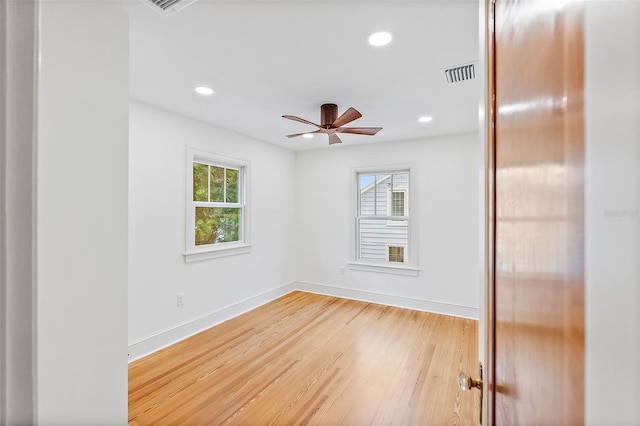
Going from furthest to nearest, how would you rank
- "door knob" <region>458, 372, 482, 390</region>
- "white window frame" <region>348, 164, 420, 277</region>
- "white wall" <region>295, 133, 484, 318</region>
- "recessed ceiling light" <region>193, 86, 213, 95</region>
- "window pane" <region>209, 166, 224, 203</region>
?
"white window frame" <region>348, 164, 420, 277</region>, "white wall" <region>295, 133, 484, 318</region>, "window pane" <region>209, 166, 224, 203</region>, "recessed ceiling light" <region>193, 86, 213, 95</region>, "door knob" <region>458, 372, 482, 390</region>

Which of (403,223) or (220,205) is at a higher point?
(220,205)

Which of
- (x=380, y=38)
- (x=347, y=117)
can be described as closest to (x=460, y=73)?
(x=380, y=38)

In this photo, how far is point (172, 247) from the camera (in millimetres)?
3125

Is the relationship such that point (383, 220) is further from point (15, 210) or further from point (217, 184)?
point (15, 210)

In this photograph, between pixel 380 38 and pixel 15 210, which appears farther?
pixel 380 38

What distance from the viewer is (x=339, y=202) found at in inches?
188

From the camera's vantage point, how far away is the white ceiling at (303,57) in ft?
5.10

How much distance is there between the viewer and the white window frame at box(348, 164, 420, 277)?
4238mm

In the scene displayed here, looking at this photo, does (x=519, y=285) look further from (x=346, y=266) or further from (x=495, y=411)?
(x=346, y=266)

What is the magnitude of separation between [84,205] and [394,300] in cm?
397

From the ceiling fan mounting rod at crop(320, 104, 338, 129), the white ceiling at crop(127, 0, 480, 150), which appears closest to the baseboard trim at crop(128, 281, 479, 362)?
the white ceiling at crop(127, 0, 480, 150)

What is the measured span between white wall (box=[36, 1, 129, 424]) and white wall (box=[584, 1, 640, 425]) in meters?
1.24

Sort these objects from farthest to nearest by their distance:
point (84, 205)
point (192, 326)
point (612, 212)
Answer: point (192, 326) → point (84, 205) → point (612, 212)

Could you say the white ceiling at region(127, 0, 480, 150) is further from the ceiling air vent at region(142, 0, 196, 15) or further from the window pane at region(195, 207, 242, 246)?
the window pane at region(195, 207, 242, 246)
